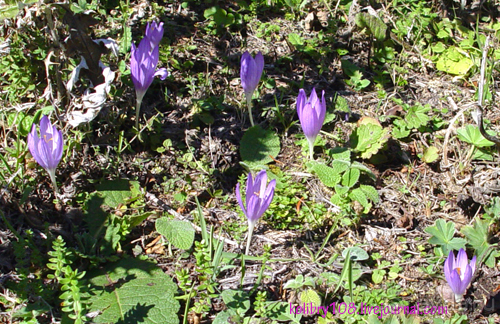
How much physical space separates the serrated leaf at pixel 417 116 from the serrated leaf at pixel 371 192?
68 cm

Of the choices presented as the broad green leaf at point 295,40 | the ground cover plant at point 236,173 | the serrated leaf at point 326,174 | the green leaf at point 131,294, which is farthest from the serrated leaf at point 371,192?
the broad green leaf at point 295,40

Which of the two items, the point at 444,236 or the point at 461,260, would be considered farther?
the point at 444,236

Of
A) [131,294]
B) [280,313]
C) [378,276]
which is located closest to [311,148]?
[378,276]

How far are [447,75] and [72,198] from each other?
2.96 meters

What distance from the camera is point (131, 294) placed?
222cm

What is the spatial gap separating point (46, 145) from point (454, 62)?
312 cm

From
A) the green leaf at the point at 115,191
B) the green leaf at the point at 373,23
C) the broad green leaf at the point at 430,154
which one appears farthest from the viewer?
the green leaf at the point at 373,23

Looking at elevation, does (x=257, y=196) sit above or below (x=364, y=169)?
above

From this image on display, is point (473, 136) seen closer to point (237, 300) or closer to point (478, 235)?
point (478, 235)

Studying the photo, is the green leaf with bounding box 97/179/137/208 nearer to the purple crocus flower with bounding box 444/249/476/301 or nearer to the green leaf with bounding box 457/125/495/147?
the purple crocus flower with bounding box 444/249/476/301

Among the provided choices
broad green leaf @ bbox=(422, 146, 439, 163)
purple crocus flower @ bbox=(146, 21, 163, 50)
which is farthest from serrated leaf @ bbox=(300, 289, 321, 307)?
purple crocus flower @ bbox=(146, 21, 163, 50)

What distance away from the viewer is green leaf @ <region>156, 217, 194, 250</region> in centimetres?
242

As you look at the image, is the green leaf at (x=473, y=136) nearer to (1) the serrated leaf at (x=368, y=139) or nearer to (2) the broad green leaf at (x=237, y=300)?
(1) the serrated leaf at (x=368, y=139)

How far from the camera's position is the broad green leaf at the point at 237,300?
2.17 metres
